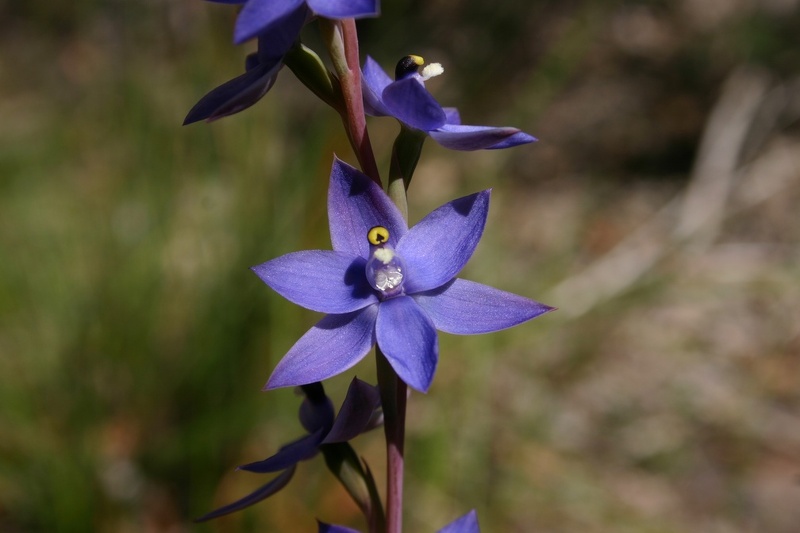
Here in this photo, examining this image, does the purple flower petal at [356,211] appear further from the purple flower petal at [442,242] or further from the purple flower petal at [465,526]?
the purple flower petal at [465,526]

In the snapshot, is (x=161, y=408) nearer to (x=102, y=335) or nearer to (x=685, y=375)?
(x=102, y=335)

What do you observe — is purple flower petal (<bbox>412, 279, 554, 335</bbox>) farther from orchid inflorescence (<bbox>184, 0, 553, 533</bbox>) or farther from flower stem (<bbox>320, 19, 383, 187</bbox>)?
flower stem (<bbox>320, 19, 383, 187</bbox>)

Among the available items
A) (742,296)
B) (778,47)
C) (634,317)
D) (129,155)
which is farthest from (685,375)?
(129,155)

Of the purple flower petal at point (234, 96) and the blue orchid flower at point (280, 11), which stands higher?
the blue orchid flower at point (280, 11)

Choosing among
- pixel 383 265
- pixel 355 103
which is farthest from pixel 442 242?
pixel 355 103

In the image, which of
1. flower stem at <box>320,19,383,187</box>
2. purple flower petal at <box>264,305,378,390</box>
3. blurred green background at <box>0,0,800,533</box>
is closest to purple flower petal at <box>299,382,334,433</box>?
purple flower petal at <box>264,305,378,390</box>

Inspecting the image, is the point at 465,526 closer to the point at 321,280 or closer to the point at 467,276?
the point at 321,280

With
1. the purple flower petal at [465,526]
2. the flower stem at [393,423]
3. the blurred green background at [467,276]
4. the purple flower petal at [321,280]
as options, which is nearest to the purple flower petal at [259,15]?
the purple flower petal at [321,280]
